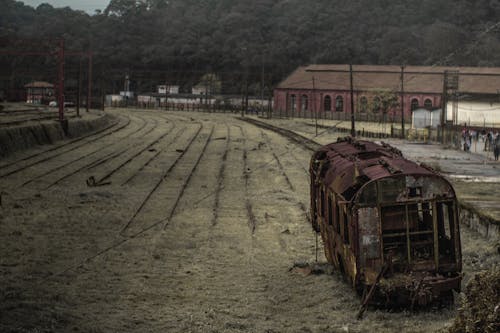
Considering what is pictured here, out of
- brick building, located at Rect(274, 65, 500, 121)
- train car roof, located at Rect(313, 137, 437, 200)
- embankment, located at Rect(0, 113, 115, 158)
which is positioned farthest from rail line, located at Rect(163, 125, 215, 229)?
brick building, located at Rect(274, 65, 500, 121)

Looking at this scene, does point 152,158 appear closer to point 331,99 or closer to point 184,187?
point 184,187

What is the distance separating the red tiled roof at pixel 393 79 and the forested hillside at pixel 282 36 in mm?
21138

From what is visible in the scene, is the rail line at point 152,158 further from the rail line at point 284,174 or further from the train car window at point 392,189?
the train car window at point 392,189

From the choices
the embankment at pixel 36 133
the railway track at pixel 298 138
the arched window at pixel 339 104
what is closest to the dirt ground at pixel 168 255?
the embankment at pixel 36 133

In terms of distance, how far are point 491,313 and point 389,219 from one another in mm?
3174

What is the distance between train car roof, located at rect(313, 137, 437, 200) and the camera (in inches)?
435

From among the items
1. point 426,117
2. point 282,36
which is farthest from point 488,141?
point 282,36

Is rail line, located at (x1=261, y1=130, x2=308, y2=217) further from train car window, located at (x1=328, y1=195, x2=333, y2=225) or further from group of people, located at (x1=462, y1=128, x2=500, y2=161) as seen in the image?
group of people, located at (x1=462, y1=128, x2=500, y2=161)

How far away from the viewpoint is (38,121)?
43.6 m

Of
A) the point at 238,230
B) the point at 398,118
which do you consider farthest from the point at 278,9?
the point at 238,230

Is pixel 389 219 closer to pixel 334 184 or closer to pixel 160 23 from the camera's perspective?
pixel 334 184

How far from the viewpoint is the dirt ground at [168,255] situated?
10547 mm

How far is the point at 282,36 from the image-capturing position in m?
144

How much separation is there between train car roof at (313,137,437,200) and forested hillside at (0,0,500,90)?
96361 mm
